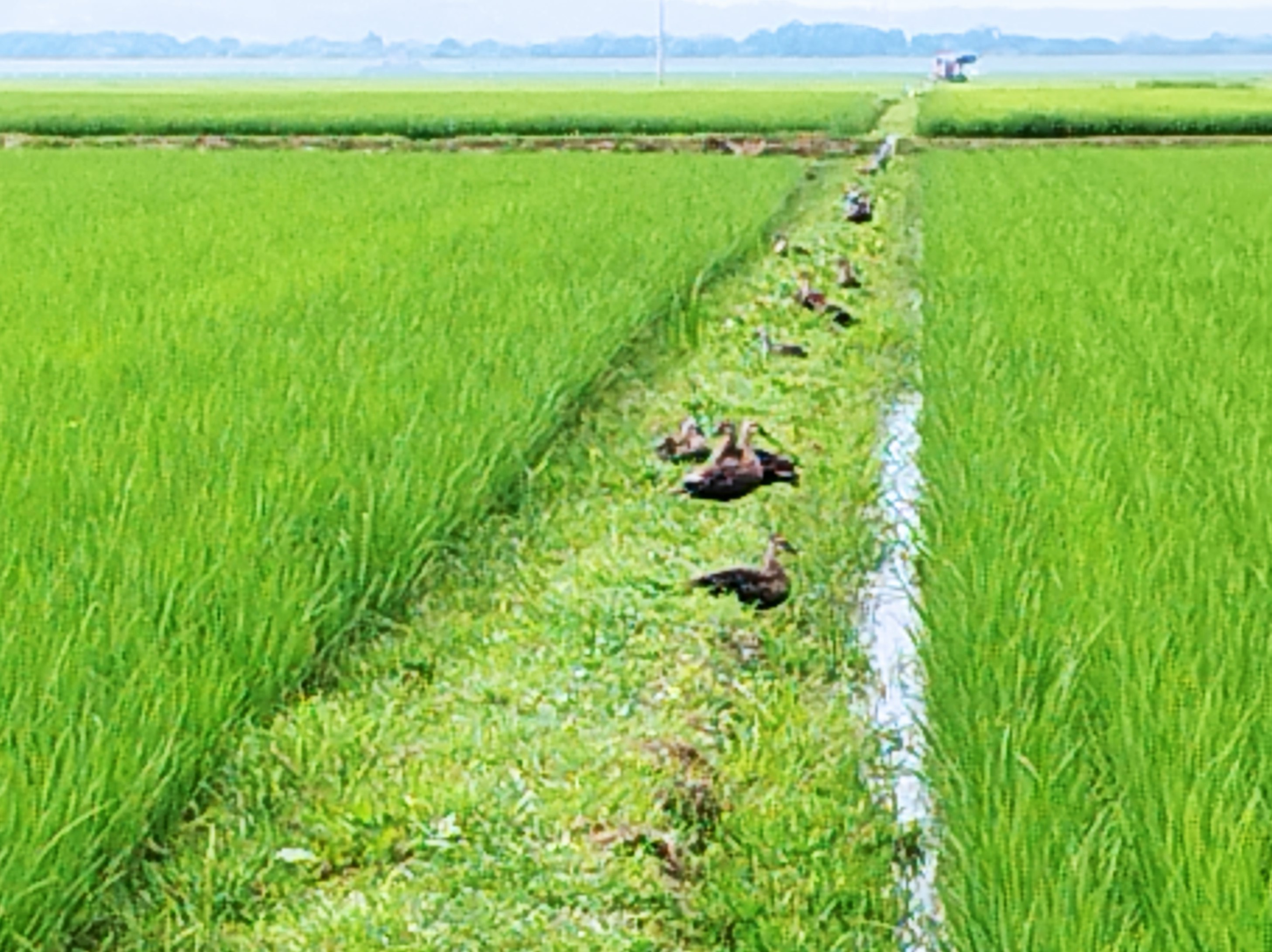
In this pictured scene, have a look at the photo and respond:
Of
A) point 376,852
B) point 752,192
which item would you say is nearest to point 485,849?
point 376,852

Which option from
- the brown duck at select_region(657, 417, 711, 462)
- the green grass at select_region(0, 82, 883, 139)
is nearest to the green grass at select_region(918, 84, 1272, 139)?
the green grass at select_region(0, 82, 883, 139)

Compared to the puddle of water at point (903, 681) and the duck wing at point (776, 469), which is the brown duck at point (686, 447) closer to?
the duck wing at point (776, 469)

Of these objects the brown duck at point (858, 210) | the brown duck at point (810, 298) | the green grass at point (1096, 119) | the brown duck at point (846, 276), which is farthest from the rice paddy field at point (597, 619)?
the green grass at point (1096, 119)

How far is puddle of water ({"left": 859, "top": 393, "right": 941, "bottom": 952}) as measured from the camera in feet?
6.27

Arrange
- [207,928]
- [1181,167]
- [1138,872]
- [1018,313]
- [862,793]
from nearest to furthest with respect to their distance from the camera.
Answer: [1138,872]
[207,928]
[862,793]
[1018,313]
[1181,167]

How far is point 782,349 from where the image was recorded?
205 inches

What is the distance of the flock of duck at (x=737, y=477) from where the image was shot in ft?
9.73

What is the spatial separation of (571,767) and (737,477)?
1449 millimetres

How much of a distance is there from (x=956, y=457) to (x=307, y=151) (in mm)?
12408

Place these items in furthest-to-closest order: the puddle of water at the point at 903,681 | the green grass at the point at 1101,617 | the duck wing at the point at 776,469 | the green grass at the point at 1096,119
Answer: the green grass at the point at 1096,119
the duck wing at the point at 776,469
the puddle of water at the point at 903,681
the green grass at the point at 1101,617

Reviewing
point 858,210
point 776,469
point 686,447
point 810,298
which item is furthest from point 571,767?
point 858,210

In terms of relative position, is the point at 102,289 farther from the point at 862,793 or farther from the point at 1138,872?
the point at 1138,872

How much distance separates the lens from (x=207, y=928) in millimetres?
1821

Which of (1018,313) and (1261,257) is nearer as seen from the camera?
(1018,313)
